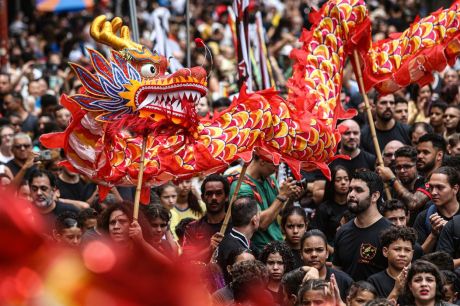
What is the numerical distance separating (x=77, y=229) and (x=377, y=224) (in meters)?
2.14

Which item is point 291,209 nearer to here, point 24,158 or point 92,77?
point 92,77

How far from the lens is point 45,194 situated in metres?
8.35

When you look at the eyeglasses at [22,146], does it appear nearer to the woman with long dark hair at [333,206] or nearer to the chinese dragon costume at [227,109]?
the woman with long dark hair at [333,206]

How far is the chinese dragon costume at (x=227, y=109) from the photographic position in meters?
6.14

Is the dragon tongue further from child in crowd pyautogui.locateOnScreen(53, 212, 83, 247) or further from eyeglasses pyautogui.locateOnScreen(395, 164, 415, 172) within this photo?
eyeglasses pyautogui.locateOnScreen(395, 164, 415, 172)

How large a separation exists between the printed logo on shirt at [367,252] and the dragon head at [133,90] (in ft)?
5.39

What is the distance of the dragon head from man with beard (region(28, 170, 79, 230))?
231cm

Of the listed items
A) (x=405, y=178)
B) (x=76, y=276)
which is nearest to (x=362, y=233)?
(x=405, y=178)

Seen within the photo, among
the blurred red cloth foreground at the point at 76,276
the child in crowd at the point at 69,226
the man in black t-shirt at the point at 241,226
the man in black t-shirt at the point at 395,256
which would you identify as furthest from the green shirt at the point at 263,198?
the blurred red cloth foreground at the point at 76,276

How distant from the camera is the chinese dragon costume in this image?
6141 millimetres

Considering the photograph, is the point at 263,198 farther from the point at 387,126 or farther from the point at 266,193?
the point at 387,126

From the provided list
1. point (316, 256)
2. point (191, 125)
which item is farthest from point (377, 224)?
point (191, 125)

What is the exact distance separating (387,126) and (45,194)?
11.4 feet

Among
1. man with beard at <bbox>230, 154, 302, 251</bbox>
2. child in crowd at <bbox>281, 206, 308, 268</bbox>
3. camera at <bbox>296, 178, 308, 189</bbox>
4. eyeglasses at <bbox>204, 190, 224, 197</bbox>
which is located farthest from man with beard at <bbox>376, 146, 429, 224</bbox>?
eyeglasses at <bbox>204, 190, 224, 197</bbox>
